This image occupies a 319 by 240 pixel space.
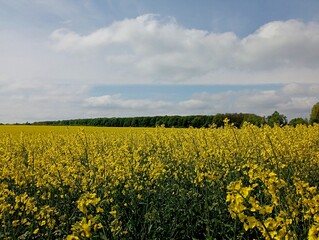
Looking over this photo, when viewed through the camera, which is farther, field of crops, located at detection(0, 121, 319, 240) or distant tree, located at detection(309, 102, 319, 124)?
distant tree, located at detection(309, 102, 319, 124)

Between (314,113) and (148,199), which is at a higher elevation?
(314,113)

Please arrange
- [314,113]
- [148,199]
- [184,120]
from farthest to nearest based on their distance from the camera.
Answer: [184,120] → [314,113] → [148,199]

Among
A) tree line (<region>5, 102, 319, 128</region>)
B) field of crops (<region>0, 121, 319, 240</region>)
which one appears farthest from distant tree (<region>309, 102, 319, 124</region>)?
field of crops (<region>0, 121, 319, 240</region>)

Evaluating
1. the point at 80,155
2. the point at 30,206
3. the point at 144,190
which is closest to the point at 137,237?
the point at 144,190

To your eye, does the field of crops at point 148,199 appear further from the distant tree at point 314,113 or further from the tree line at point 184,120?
the distant tree at point 314,113

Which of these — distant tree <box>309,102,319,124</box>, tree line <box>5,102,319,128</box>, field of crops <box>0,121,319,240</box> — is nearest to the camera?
field of crops <box>0,121,319,240</box>

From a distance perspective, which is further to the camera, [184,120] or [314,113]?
[184,120]

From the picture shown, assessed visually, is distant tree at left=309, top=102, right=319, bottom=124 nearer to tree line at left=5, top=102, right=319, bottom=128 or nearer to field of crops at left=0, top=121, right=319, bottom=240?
tree line at left=5, top=102, right=319, bottom=128

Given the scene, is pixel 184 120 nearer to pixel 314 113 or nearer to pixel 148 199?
pixel 314 113

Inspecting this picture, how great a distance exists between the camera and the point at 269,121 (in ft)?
51.2

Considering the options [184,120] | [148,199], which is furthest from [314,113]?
[148,199]

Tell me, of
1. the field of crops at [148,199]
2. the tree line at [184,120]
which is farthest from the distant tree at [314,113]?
the field of crops at [148,199]

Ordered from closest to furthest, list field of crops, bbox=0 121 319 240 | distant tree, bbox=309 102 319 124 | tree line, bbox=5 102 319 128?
field of crops, bbox=0 121 319 240 → tree line, bbox=5 102 319 128 → distant tree, bbox=309 102 319 124

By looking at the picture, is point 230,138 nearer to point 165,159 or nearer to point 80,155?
point 165,159
